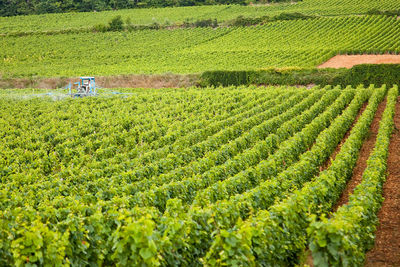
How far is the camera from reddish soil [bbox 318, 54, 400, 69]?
46188 millimetres

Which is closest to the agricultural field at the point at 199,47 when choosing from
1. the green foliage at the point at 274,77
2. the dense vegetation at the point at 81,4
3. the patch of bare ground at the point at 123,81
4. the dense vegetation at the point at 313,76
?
the patch of bare ground at the point at 123,81

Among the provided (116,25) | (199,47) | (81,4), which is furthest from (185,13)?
(199,47)

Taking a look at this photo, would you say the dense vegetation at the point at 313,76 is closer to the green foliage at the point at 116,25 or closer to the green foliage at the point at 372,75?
the green foliage at the point at 372,75

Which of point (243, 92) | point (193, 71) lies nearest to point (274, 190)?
point (243, 92)

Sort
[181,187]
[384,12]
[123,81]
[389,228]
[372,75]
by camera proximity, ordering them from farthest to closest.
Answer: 1. [384,12]
2. [123,81]
3. [372,75]
4. [181,187]
5. [389,228]

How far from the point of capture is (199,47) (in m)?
63.9

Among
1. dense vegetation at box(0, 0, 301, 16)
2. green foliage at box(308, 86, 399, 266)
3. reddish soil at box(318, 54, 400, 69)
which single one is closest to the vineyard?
green foliage at box(308, 86, 399, 266)

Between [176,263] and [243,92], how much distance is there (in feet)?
82.6

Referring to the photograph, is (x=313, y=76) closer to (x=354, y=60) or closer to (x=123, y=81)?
(x=354, y=60)

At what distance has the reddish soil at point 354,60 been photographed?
46188 millimetres

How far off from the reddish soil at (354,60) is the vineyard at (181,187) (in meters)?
20.0

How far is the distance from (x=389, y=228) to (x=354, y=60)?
40854 mm

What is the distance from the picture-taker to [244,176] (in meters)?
12.2

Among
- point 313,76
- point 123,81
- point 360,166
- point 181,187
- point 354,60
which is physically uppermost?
point 181,187
